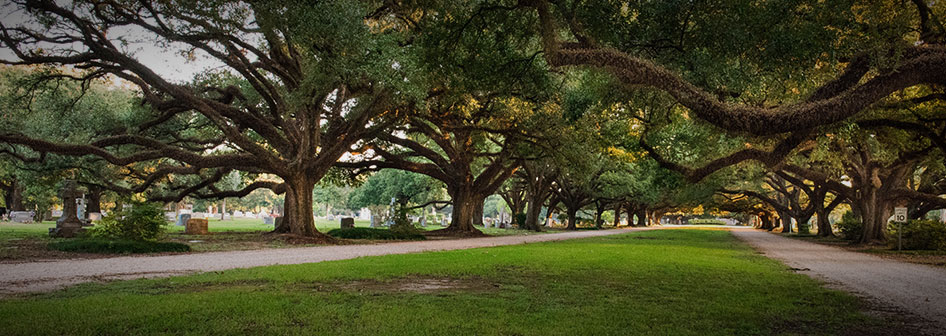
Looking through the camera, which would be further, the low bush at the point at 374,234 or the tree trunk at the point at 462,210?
the tree trunk at the point at 462,210

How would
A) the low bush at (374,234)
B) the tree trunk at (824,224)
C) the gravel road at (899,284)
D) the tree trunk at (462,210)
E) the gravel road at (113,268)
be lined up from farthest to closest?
the tree trunk at (824,224), the tree trunk at (462,210), the low bush at (374,234), the gravel road at (113,268), the gravel road at (899,284)

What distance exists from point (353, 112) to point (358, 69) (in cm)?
625

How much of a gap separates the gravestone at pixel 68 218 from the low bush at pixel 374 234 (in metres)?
8.74

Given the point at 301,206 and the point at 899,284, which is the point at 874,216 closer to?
the point at 899,284

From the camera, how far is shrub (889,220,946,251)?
2062cm

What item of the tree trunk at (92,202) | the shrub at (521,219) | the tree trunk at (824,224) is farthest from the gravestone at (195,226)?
the tree trunk at (824,224)

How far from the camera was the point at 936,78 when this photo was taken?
6.42 metres

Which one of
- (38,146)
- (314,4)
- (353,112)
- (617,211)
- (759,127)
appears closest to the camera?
(759,127)

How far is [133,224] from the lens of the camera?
1448 cm

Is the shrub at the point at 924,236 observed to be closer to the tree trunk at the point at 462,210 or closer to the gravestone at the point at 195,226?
the tree trunk at the point at 462,210

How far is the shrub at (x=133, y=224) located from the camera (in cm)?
1437

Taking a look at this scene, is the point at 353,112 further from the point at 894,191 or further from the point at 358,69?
the point at 894,191

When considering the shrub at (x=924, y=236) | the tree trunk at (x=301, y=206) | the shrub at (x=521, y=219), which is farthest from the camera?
the shrub at (x=521, y=219)

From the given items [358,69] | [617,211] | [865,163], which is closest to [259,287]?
[358,69]
